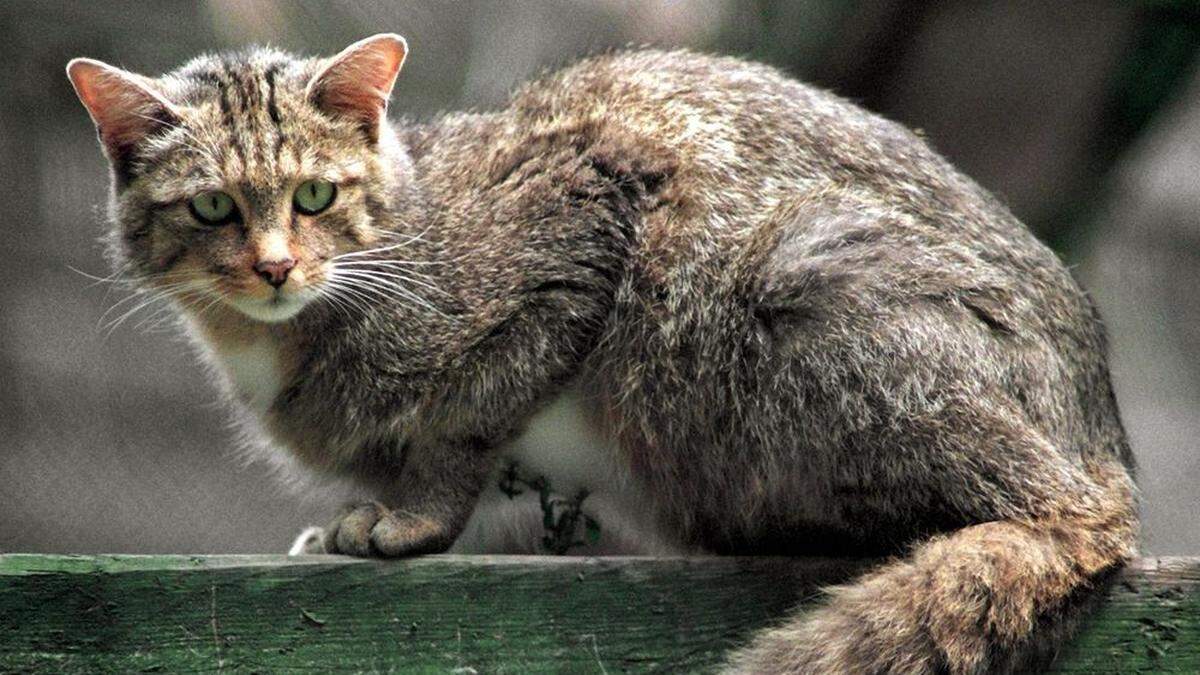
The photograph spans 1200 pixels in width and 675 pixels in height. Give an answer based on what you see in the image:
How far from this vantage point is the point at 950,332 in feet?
10.2

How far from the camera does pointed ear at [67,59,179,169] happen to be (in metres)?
3.23

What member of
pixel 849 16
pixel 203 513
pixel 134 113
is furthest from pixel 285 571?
pixel 849 16

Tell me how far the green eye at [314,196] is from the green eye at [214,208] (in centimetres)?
14

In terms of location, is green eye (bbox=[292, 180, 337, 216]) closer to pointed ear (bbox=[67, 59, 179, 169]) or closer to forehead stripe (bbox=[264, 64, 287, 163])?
forehead stripe (bbox=[264, 64, 287, 163])

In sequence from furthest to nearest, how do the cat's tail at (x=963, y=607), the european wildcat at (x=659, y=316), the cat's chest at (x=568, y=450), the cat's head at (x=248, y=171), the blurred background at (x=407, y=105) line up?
the blurred background at (x=407, y=105) → the cat's chest at (x=568, y=450) → the cat's head at (x=248, y=171) → the european wildcat at (x=659, y=316) → the cat's tail at (x=963, y=607)

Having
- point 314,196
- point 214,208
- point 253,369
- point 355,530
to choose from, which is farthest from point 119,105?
point 355,530

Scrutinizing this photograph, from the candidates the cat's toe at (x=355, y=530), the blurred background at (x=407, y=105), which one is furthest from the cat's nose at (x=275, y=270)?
the blurred background at (x=407, y=105)

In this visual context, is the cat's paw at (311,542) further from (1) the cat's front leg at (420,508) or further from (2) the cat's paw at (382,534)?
(2) the cat's paw at (382,534)

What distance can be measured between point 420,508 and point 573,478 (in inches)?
17.5

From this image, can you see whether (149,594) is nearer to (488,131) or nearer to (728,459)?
(728,459)

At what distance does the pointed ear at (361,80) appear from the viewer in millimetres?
3377

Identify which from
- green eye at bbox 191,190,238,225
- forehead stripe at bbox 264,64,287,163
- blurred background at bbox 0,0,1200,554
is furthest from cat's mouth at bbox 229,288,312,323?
blurred background at bbox 0,0,1200,554

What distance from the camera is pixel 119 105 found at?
3.29m

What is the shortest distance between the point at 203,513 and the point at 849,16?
9.61ft
